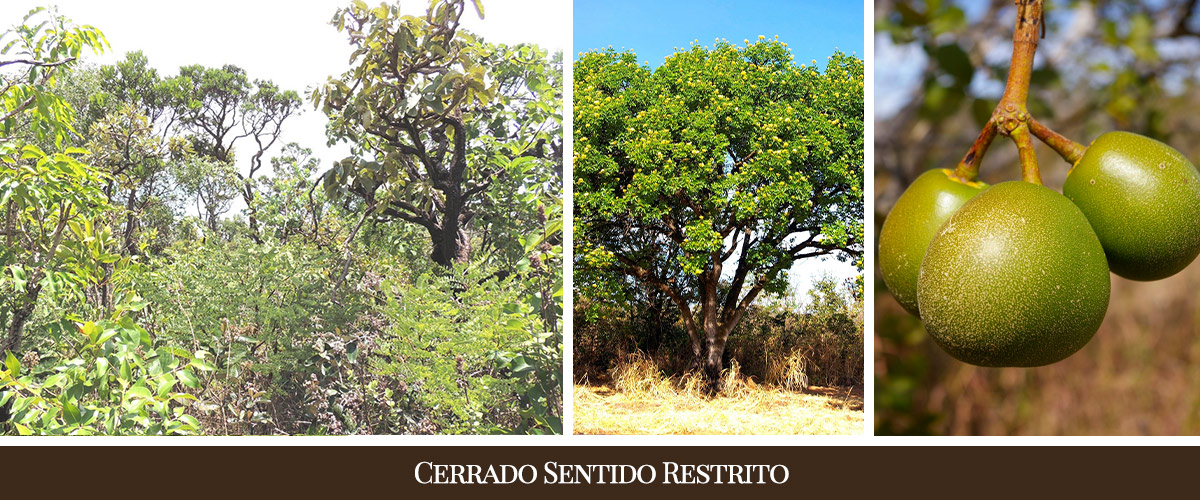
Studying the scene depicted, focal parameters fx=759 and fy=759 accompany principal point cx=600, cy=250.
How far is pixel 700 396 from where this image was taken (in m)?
3.74

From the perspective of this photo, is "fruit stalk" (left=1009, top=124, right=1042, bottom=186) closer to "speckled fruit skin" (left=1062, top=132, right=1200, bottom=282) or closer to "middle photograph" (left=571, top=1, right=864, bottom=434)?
"speckled fruit skin" (left=1062, top=132, right=1200, bottom=282)

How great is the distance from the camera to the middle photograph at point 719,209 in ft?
12.0

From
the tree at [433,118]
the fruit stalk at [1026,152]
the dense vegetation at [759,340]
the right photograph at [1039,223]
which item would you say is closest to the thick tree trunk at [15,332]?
the tree at [433,118]

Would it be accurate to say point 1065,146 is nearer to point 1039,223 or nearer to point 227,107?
point 1039,223

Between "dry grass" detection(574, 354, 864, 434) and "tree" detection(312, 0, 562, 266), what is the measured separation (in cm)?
117

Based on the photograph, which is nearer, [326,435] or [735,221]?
[326,435]

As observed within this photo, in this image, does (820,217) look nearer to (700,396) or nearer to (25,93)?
(700,396)

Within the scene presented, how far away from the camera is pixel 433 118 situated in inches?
100

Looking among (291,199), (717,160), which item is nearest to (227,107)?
(291,199)

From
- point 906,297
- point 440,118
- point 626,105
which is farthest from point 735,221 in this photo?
point 906,297

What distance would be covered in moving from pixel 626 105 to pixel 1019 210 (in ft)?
11.4

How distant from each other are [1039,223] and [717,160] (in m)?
3.33

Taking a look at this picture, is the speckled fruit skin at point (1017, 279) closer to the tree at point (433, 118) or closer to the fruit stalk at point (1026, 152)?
the fruit stalk at point (1026, 152)

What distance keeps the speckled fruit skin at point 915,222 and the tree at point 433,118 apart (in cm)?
199
